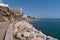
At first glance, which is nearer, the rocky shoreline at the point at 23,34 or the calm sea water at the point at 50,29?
the rocky shoreline at the point at 23,34

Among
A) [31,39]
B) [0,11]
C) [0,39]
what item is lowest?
[31,39]

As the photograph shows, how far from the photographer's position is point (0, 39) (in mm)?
6719

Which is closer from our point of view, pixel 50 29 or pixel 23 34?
pixel 23 34

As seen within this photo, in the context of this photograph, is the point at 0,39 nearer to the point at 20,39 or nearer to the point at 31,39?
the point at 20,39

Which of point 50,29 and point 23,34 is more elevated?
point 23,34

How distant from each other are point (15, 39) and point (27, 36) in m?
0.97

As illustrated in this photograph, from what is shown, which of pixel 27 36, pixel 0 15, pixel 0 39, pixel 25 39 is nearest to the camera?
pixel 0 39

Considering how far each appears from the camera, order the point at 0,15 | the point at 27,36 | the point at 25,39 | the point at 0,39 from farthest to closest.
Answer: the point at 0,15
the point at 27,36
the point at 25,39
the point at 0,39

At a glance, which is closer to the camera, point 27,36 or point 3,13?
point 27,36

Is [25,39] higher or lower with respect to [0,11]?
lower

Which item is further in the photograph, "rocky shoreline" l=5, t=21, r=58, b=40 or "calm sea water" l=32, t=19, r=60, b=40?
"calm sea water" l=32, t=19, r=60, b=40

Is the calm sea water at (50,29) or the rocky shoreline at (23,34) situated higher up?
the rocky shoreline at (23,34)

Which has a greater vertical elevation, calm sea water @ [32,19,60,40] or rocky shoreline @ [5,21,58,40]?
rocky shoreline @ [5,21,58,40]

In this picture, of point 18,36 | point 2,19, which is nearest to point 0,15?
point 2,19
